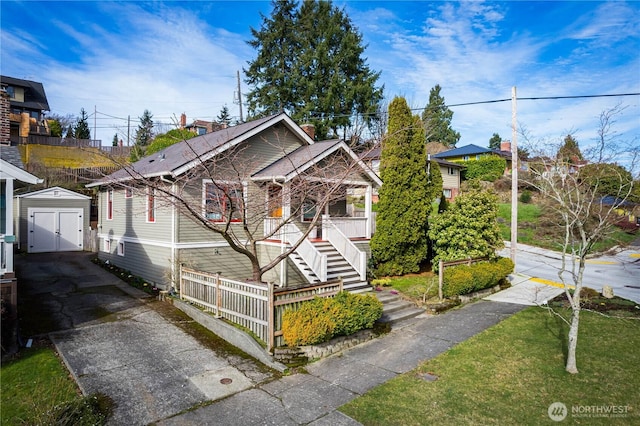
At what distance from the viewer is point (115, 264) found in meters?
17.2

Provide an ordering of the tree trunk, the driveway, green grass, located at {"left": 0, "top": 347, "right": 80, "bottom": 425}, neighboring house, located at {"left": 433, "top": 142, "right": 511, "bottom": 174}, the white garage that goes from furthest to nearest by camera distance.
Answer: neighboring house, located at {"left": 433, "top": 142, "right": 511, "bottom": 174} → the white garage → the tree trunk → the driveway → green grass, located at {"left": 0, "top": 347, "right": 80, "bottom": 425}

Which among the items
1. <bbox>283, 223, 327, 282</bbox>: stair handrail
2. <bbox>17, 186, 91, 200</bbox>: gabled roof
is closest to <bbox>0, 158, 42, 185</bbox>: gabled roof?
<bbox>283, 223, 327, 282</bbox>: stair handrail

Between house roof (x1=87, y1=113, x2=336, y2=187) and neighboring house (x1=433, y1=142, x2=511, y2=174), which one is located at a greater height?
neighboring house (x1=433, y1=142, x2=511, y2=174)

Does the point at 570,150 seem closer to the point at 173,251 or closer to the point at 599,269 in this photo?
the point at 599,269

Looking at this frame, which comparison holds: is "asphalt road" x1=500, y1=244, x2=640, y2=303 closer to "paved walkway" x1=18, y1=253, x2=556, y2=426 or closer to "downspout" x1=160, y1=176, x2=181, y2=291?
"paved walkway" x1=18, y1=253, x2=556, y2=426

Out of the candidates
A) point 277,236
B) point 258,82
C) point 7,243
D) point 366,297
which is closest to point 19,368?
point 7,243

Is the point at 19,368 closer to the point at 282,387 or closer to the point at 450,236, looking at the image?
the point at 282,387

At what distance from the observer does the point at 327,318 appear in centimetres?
833

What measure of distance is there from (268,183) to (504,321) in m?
9.22

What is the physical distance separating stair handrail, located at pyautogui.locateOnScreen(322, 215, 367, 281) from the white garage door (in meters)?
15.8

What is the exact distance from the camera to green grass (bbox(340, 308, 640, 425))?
588cm

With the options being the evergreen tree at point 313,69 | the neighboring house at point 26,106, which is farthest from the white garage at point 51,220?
the neighboring house at point 26,106

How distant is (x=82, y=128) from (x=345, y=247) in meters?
53.4

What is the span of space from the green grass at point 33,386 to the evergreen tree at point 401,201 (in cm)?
1147
